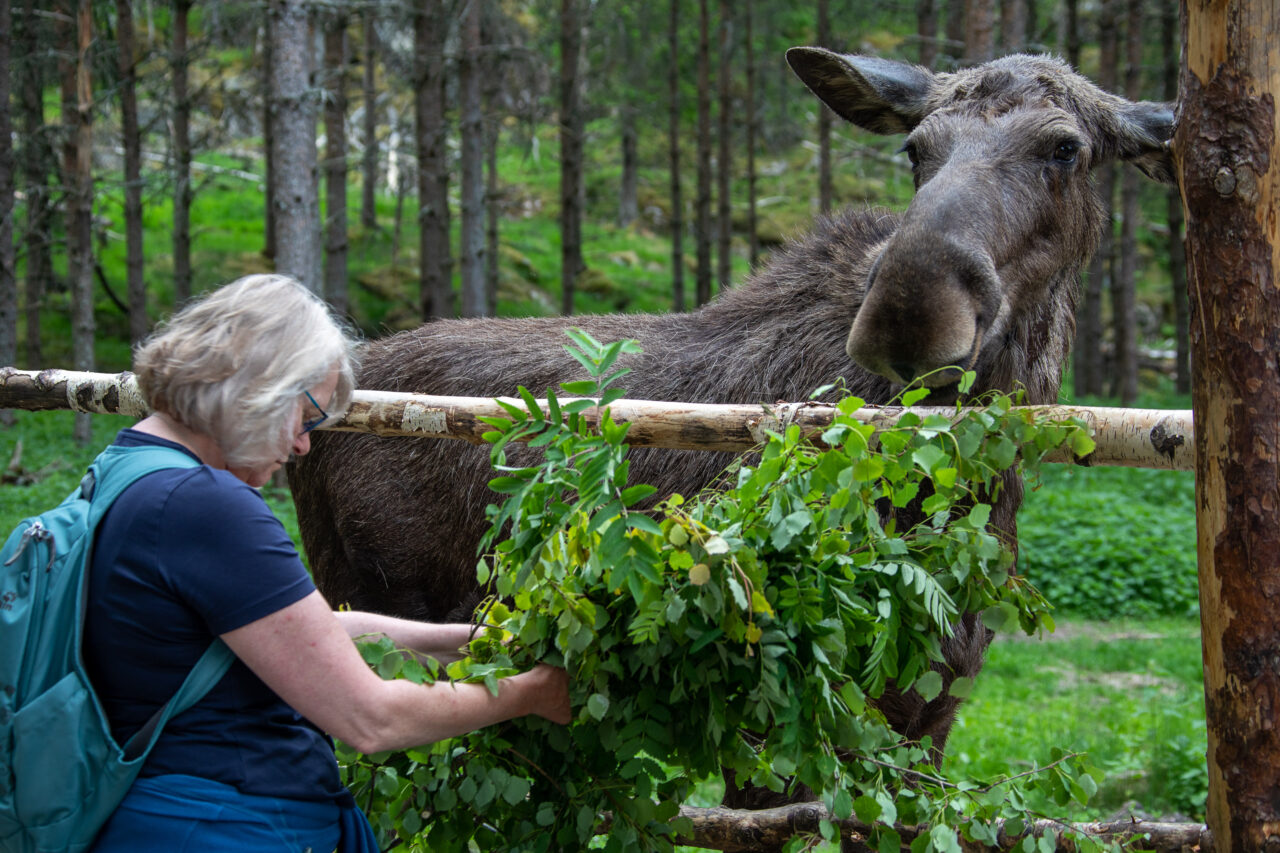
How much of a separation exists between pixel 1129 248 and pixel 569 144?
9.75m

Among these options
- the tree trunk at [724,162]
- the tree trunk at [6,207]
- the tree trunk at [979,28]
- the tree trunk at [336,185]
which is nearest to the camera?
the tree trunk at [979,28]

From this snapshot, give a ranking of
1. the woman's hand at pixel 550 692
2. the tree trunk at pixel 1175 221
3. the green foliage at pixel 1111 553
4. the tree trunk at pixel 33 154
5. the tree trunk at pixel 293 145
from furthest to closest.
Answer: the tree trunk at pixel 1175 221 → the tree trunk at pixel 33 154 → the green foliage at pixel 1111 553 → the tree trunk at pixel 293 145 → the woman's hand at pixel 550 692

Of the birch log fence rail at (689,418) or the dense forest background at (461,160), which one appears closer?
the birch log fence rail at (689,418)

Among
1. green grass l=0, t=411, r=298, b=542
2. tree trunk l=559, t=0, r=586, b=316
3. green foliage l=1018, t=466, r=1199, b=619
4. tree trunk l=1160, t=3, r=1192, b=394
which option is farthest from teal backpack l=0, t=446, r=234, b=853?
tree trunk l=1160, t=3, r=1192, b=394

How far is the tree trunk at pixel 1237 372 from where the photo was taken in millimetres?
2059

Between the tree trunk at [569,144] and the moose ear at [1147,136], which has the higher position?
the tree trunk at [569,144]

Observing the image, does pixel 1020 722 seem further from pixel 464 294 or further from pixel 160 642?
pixel 464 294

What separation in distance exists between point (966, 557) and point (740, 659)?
0.59 metres

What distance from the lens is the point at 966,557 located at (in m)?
2.23

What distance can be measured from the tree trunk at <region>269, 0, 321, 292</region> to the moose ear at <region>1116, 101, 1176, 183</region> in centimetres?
760

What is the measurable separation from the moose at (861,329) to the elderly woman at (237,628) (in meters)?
1.48

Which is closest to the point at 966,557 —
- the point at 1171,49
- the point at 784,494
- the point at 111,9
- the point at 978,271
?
the point at 784,494

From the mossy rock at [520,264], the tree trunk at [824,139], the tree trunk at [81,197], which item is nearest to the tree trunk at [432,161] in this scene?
the tree trunk at [81,197]

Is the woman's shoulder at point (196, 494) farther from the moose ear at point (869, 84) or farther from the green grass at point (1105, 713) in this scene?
the green grass at point (1105, 713)
